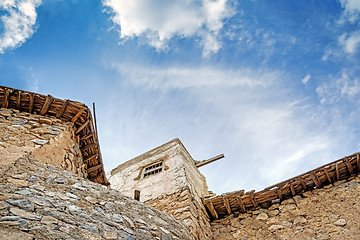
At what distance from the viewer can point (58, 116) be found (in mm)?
4840

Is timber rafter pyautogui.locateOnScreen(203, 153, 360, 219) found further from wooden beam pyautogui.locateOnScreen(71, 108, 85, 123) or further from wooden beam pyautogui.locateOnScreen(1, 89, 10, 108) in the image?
wooden beam pyautogui.locateOnScreen(1, 89, 10, 108)

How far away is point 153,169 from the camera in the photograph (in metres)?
8.92

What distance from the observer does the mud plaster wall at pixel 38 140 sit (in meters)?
3.42

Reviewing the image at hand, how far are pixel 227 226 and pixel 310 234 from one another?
1993 millimetres

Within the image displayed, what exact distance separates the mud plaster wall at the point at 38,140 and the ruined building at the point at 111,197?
0.05 feet

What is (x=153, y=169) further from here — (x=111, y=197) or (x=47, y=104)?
(x=111, y=197)

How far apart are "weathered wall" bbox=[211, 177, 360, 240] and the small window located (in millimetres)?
3052

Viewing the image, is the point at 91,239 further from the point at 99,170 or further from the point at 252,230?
the point at 252,230

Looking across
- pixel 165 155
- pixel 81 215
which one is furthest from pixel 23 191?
pixel 165 155

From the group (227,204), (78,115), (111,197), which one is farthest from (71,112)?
(227,204)

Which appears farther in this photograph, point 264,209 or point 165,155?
point 165,155

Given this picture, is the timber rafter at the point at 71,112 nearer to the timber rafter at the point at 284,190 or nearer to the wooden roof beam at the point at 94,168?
the wooden roof beam at the point at 94,168

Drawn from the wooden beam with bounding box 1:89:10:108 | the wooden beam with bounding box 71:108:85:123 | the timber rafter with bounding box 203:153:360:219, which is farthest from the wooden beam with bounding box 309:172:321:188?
the wooden beam with bounding box 1:89:10:108

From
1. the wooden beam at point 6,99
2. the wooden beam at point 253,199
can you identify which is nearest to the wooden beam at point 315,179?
the wooden beam at point 253,199
